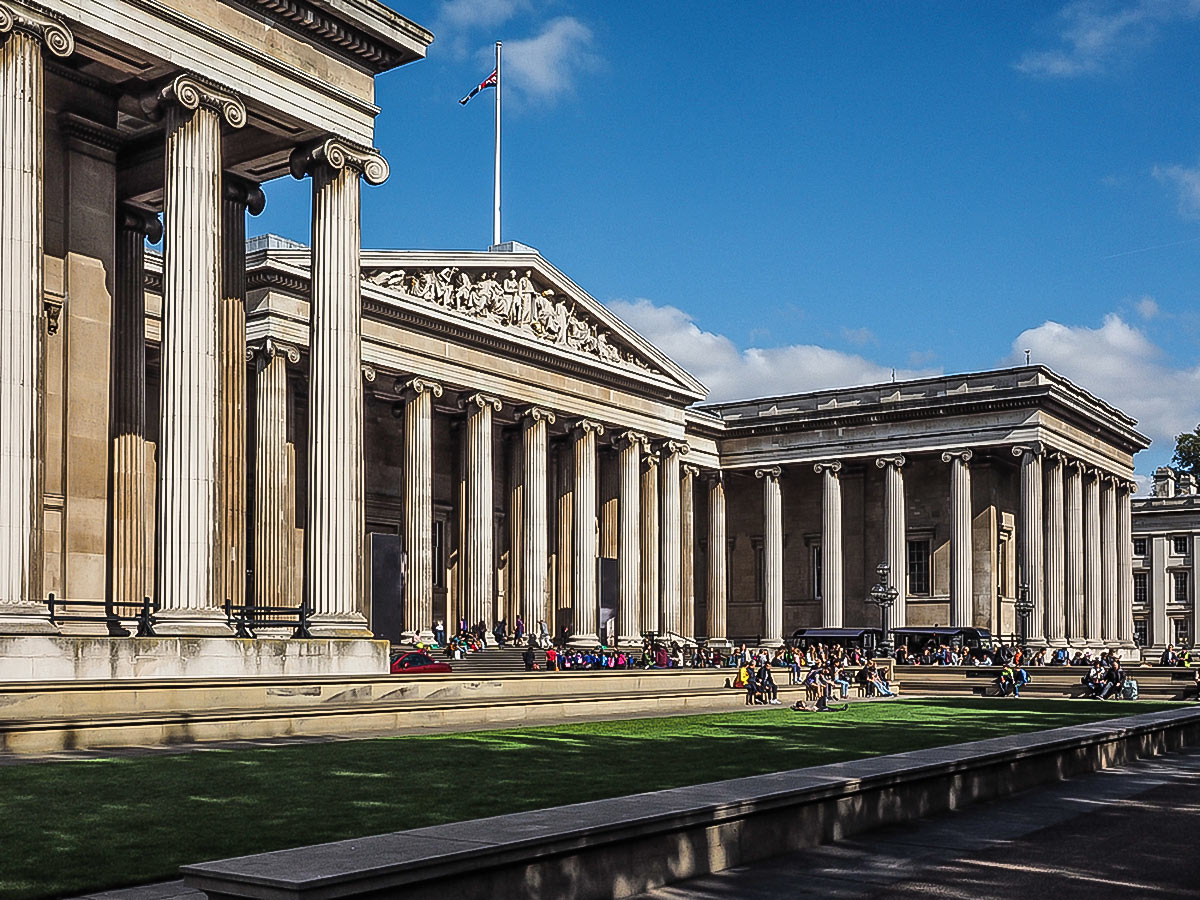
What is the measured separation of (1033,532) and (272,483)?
41682mm

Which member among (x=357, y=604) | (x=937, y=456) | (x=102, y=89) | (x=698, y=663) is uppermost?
(x=102, y=89)

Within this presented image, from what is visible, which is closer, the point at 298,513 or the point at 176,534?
the point at 176,534

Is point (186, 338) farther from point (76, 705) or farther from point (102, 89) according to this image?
point (76, 705)

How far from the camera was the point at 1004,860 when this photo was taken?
12086 mm

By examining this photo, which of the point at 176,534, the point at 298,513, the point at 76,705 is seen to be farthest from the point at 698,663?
the point at 76,705

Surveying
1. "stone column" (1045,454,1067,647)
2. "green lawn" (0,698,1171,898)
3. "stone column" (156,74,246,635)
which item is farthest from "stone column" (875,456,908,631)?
"stone column" (156,74,246,635)

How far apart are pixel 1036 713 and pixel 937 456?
130 ft

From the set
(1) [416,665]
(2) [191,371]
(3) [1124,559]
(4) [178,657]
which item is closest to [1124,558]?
(3) [1124,559]

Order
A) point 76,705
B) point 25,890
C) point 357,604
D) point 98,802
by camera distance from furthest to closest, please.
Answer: point 357,604
point 76,705
point 98,802
point 25,890

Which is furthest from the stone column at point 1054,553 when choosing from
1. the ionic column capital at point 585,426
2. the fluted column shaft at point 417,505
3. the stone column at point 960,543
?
the fluted column shaft at point 417,505

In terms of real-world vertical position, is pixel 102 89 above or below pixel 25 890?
above

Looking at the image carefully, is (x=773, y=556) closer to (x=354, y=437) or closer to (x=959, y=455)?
(x=959, y=455)

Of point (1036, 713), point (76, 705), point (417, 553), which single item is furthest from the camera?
point (417, 553)

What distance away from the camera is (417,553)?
174ft
